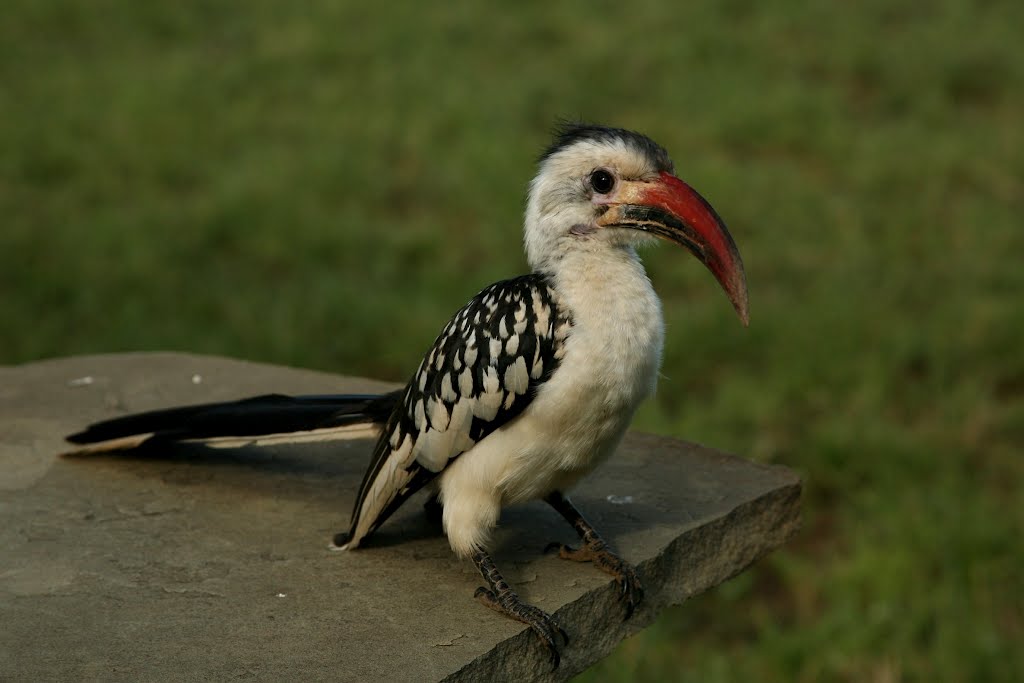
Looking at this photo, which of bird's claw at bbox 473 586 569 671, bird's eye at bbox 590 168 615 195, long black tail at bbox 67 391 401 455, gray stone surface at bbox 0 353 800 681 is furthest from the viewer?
long black tail at bbox 67 391 401 455

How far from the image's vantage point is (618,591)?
2.75 metres

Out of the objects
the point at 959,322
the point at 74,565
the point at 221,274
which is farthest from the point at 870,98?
the point at 74,565

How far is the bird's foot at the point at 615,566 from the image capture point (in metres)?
2.75

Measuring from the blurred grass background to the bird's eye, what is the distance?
169cm

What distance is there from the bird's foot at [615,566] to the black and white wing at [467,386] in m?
0.37

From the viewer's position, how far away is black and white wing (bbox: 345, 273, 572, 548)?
258 centimetres

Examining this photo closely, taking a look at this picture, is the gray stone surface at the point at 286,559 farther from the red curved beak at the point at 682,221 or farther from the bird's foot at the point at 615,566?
the red curved beak at the point at 682,221

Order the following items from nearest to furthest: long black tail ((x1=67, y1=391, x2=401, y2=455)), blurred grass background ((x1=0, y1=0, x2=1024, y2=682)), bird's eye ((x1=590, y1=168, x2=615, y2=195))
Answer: bird's eye ((x1=590, y1=168, x2=615, y2=195)) → long black tail ((x1=67, y1=391, x2=401, y2=455)) → blurred grass background ((x1=0, y1=0, x2=1024, y2=682))

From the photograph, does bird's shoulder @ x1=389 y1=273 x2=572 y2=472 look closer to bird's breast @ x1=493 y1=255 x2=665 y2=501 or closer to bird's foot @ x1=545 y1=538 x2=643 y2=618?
bird's breast @ x1=493 y1=255 x2=665 y2=501

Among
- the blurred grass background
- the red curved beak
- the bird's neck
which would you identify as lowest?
the blurred grass background

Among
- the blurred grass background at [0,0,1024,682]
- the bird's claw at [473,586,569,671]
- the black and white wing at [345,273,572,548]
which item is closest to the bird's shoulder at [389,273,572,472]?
the black and white wing at [345,273,572,548]

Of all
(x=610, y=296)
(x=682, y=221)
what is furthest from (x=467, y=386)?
(x=682, y=221)

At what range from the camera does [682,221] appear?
8.67ft

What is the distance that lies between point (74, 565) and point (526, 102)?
518cm
